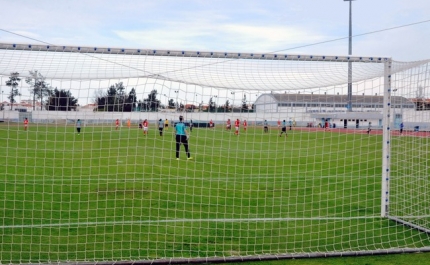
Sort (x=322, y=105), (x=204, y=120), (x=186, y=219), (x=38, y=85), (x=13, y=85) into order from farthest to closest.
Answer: (x=204, y=120) → (x=322, y=105) → (x=186, y=219) → (x=38, y=85) → (x=13, y=85)

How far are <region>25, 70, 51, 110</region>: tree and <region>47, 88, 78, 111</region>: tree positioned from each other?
102 mm

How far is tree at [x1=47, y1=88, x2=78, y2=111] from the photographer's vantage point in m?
7.06

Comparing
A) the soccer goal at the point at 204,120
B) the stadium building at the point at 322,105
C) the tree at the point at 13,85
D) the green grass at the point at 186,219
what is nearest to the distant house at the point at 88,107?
the soccer goal at the point at 204,120

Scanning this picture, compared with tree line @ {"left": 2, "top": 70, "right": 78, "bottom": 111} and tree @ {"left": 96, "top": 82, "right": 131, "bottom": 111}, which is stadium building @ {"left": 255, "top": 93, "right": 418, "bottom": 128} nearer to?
tree @ {"left": 96, "top": 82, "right": 131, "bottom": 111}

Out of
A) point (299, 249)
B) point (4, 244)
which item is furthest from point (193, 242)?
point (4, 244)

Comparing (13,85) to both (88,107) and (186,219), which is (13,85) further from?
(186,219)

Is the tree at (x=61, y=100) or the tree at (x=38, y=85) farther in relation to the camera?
the tree at (x=61, y=100)

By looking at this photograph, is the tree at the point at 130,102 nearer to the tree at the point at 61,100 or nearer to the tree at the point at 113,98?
the tree at the point at 113,98

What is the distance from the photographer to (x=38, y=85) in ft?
22.8

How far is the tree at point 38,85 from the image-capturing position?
6645mm

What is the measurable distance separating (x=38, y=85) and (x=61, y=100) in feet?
1.28

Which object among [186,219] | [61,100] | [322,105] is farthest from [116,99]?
[322,105]

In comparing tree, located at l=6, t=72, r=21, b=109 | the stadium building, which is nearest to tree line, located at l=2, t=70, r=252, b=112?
tree, located at l=6, t=72, r=21, b=109

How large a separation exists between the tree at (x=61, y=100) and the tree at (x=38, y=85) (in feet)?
0.33
